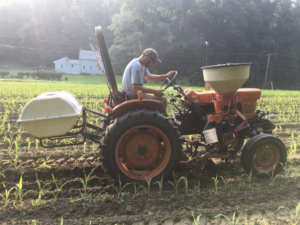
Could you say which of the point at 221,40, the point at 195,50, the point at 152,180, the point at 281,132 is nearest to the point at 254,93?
the point at 152,180

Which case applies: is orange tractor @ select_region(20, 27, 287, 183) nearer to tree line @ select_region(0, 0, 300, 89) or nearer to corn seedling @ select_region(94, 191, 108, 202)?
corn seedling @ select_region(94, 191, 108, 202)

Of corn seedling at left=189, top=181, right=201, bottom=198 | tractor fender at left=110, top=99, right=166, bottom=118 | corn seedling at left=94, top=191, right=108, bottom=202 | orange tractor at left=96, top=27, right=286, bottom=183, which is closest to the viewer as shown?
corn seedling at left=94, top=191, right=108, bottom=202

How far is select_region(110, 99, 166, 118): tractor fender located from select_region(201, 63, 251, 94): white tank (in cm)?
77

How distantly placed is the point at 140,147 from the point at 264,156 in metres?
1.64

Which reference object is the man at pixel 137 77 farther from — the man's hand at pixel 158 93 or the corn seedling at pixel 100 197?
the corn seedling at pixel 100 197

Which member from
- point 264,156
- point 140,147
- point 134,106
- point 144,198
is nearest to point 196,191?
point 144,198

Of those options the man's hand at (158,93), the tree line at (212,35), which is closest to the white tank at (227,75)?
the man's hand at (158,93)

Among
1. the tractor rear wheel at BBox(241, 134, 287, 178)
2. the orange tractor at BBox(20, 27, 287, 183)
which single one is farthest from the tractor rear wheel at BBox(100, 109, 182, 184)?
the tractor rear wheel at BBox(241, 134, 287, 178)

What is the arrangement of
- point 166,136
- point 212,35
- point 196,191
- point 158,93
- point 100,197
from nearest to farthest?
point 100,197 < point 196,191 < point 166,136 < point 158,93 < point 212,35

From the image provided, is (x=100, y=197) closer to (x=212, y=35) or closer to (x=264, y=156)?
(x=264, y=156)

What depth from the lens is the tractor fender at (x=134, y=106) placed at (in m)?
2.77

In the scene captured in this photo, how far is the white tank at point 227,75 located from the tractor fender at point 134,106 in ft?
2.54

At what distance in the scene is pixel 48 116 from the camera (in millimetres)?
2461

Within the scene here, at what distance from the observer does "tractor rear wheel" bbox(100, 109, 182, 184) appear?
262 centimetres
